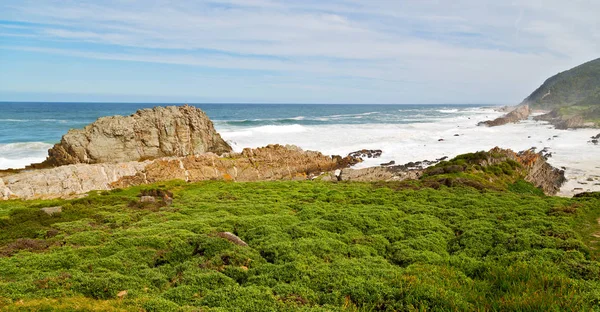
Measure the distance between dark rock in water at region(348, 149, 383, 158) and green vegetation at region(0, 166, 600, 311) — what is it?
91.6 ft

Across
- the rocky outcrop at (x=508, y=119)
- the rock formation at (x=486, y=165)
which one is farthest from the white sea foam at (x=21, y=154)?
the rocky outcrop at (x=508, y=119)

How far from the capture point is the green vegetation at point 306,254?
7.67m

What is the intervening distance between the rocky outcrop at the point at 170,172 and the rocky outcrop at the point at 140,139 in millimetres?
6222

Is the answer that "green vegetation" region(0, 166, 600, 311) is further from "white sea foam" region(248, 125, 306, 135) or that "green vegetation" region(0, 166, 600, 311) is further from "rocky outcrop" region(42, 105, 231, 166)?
"white sea foam" region(248, 125, 306, 135)

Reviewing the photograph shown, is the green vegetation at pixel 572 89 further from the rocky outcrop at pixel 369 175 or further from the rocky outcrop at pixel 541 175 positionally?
the rocky outcrop at pixel 369 175

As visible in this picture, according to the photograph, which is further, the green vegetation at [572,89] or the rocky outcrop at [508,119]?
the green vegetation at [572,89]

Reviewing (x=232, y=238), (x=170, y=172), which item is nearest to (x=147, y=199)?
(x=232, y=238)

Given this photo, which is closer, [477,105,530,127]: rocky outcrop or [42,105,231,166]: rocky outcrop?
[42,105,231,166]: rocky outcrop

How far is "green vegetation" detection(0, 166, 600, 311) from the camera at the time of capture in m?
7.67

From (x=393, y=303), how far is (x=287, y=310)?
7.15ft

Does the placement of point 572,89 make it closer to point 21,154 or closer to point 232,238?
point 21,154

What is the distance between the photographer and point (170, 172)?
29.2 m

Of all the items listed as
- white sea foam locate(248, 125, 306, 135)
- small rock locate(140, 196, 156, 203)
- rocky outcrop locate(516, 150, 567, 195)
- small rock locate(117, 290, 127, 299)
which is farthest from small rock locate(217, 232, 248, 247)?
white sea foam locate(248, 125, 306, 135)

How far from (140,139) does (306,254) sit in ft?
101
